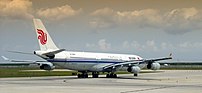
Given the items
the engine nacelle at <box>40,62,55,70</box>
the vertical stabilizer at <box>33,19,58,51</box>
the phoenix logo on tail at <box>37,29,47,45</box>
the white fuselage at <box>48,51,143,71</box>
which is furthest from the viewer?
the engine nacelle at <box>40,62,55,70</box>

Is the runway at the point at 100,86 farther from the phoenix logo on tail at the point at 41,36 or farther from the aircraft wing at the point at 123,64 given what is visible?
the aircraft wing at the point at 123,64

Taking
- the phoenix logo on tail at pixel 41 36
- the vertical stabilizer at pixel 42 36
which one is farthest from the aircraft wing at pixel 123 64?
the phoenix logo on tail at pixel 41 36

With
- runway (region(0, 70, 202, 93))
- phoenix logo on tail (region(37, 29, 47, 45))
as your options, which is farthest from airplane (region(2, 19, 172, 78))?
runway (region(0, 70, 202, 93))

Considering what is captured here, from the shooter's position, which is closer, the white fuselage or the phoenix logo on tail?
the phoenix logo on tail

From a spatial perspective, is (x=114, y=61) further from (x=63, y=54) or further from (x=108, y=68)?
(x=63, y=54)

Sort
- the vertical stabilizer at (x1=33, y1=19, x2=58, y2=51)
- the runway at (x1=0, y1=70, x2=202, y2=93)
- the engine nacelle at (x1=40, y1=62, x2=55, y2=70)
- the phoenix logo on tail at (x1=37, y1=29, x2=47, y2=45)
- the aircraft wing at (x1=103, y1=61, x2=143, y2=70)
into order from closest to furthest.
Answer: the runway at (x1=0, y1=70, x2=202, y2=93) → the vertical stabilizer at (x1=33, y1=19, x2=58, y2=51) → the phoenix logo on tail at (x1=37, y1=29, x2=47, y2=45) → the aircraft wing at (x1=103, y1=61, x2=143, y2=70) → the engine nacelle at (x1=40, y1=62, x2=55, y2=70)

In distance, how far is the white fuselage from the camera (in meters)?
53.6

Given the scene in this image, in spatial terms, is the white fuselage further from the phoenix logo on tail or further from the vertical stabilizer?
the phoenix logo on tail

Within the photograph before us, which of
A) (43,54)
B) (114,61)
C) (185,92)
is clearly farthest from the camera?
(114,61)

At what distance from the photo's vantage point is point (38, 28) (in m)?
51.9

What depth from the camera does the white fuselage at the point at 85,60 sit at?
53.6 metres

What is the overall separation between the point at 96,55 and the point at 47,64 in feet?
21.5

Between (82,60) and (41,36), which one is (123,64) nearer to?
(82,60)

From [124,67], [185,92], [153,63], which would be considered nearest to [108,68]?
[124,67]
